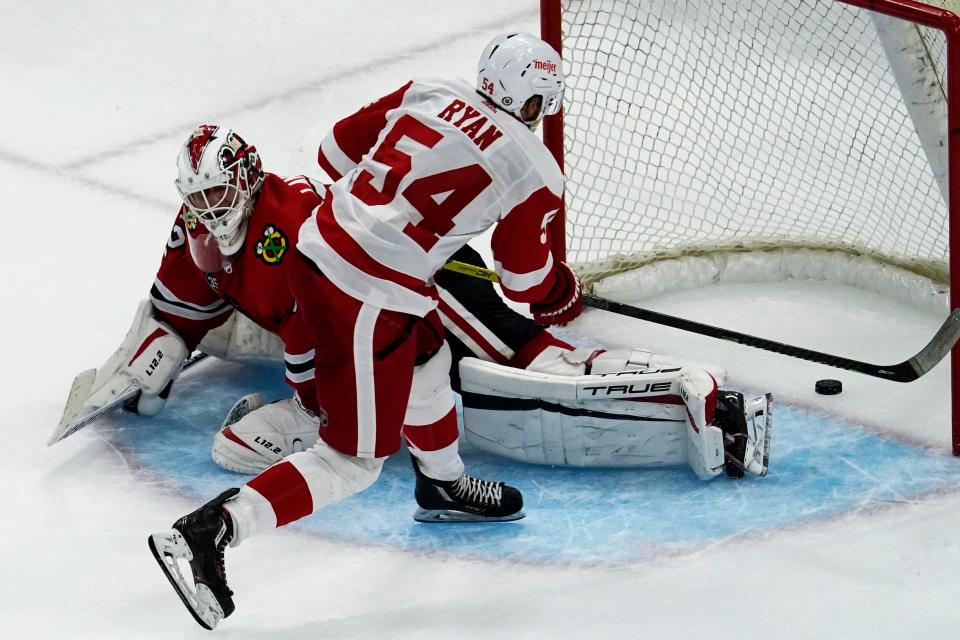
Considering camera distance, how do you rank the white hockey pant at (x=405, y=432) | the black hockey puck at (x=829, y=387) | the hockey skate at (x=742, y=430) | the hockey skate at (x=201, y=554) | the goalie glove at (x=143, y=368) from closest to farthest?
1. the hockey skate at (x=201, y=554)
2. the white hockey pant at (x=405, y=432)
3. the hockey skate at (x=742, y=430)
4. the goalie glove at (x=143, y=368)
5. the black hockey puck at (x=829, y=387)

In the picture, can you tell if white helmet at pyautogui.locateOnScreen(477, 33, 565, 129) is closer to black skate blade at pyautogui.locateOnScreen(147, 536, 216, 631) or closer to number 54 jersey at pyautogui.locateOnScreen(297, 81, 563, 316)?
number 54 jersey at pyautogui.locateOnScreen(297, 81, 563, 316)

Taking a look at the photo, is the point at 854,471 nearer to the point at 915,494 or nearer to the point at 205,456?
the point at 915,494

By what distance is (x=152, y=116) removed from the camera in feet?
17.1

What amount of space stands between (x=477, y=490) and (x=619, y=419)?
344 millimetres

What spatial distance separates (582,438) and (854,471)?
1.77ft

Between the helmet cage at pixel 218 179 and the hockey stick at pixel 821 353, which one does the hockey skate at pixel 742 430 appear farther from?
the helmet cage at pixel 218 179

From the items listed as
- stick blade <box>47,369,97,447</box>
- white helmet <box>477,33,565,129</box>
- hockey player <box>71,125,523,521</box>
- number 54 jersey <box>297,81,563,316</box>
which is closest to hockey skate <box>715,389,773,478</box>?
hockey player <box>71,125,523,521</box>

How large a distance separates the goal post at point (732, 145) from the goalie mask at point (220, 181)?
92 cm

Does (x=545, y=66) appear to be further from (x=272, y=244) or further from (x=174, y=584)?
(x=174, y=584)

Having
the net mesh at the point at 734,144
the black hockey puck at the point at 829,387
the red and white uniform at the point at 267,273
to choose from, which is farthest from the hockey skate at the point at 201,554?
the net mesh at the point at 734,144

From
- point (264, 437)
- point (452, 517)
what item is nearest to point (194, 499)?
point (264, 437)

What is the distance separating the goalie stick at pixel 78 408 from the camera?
337cm

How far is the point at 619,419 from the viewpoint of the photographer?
325 centimetres

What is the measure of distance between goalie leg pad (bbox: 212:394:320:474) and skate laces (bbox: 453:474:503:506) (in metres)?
0.39
